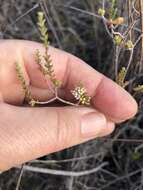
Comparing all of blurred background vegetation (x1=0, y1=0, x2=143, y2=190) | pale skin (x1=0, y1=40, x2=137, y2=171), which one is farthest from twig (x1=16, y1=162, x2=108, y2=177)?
pale skin (x1=0, y1=40, x2=137, y2=171)

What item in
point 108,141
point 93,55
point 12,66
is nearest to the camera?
point 12,66

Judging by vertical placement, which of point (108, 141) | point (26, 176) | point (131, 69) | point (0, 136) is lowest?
point (26, 176)

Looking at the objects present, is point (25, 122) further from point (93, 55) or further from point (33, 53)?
point (93, 55)

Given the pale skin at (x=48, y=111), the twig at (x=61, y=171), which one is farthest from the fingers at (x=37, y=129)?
the twig at (x=61, y=171)

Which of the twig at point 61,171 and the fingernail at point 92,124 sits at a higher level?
the fingernail at point 92,124

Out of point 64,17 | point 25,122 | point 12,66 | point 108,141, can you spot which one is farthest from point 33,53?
point 64,17

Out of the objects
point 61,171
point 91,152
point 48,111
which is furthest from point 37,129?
point 91,152

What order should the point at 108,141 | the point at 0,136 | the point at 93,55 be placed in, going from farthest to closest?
the point at 93,55, the point at 108,141, the point at 0,136

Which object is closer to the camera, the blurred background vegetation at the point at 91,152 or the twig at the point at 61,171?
the twig at the point at 61,171

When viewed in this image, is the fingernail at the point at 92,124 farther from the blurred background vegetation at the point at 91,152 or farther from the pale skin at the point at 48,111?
the blurred background vegetation at the point at 91,152

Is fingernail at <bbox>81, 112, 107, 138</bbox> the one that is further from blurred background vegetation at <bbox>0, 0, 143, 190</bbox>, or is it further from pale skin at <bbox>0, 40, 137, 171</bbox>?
blurred background vegetation at <bbox>0, 0, 143, 190</bbox>
